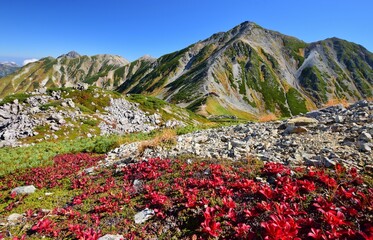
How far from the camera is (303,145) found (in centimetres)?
1134

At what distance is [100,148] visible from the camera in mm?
20703

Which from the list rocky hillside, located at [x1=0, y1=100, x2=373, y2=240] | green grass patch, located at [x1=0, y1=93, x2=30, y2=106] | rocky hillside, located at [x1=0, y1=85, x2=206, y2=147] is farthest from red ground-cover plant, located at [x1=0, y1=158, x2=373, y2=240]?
green grass patch, located at [x1=0, y1=93, x2=30, y2=106]

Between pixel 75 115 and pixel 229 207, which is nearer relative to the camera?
pixel 229 207

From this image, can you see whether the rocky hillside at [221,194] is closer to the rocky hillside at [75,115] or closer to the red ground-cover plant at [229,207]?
the red ground-cover plant at [229,207]

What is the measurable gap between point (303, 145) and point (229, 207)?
6.35 meters

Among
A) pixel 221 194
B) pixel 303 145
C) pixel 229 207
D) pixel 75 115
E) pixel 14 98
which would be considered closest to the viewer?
pixel 229 207

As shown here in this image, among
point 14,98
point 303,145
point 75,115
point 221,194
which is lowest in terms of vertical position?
point 75,115

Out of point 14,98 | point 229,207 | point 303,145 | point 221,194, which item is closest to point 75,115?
point 14,98

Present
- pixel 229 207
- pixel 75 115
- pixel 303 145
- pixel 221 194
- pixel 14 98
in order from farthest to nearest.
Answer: pixel 14 98 → pixel 75 115 → pixel 303 145 → pixel 221 194 → pixel 229 207

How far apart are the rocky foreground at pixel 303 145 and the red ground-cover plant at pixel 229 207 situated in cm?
110

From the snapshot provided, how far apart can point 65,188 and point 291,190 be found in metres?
10.3

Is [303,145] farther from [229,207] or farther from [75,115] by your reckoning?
[75,115]

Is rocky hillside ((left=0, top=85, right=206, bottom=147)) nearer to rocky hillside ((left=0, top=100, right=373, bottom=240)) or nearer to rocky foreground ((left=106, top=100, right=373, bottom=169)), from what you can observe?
rocky foreground ((left=106, top=100, right=373, bottom=169))

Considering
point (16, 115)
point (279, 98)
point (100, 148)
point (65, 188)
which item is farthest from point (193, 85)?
point (65, 188)
